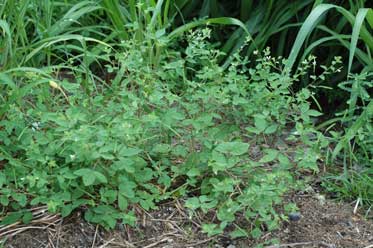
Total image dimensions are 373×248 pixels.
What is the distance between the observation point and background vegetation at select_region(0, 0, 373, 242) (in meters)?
2.37

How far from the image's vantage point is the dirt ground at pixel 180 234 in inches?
95.0

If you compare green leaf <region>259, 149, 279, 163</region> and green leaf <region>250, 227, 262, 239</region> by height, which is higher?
green leaf <region>259, 149, 279, 163</region>

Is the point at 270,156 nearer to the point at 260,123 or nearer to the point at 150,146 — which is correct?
the point at 260,123

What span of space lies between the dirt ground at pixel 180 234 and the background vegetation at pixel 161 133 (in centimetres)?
5

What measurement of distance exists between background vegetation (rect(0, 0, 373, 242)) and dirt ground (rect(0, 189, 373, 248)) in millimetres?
54

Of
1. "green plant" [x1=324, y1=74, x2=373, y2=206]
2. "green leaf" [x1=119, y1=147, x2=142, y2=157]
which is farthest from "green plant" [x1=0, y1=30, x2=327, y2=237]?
"green plant" [x1=324, y1=74, x2=373, y2=206]

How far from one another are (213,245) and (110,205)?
0.34 m

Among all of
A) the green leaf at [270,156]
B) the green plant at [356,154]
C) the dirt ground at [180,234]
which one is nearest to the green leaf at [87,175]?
the dirt ground at [180,234]

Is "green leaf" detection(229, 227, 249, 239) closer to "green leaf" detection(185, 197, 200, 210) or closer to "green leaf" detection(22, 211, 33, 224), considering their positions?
"green leaf" detection(185, 197, 200, 210)

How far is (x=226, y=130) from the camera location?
2.66m

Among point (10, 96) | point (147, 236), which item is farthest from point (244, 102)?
point (10, 96)

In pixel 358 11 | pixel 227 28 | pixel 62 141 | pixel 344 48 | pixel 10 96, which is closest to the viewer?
pixel 62 141

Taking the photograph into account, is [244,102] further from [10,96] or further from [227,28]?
[227,28]

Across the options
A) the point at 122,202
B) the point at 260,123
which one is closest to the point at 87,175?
the point at 122,202
